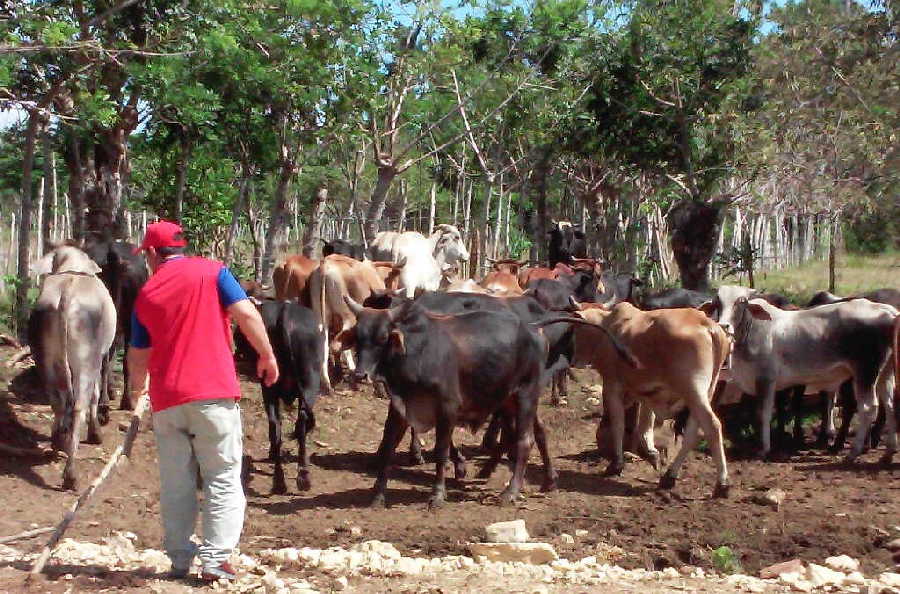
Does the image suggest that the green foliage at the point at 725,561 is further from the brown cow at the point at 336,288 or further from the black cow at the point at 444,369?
the brown cow at the point at 336,288

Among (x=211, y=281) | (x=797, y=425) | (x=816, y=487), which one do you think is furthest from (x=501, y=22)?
(x=211, y=281)

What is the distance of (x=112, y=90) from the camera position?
48.8 ft

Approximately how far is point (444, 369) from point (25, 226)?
23.0 feet

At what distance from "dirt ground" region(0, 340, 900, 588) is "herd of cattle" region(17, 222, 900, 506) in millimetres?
277

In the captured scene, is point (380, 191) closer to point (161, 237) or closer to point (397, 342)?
point (397, 342)

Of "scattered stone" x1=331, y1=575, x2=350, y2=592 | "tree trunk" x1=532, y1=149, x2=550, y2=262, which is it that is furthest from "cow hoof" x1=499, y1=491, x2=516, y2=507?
"tree trunk" x1=532, y1=149, x2=550, y2=262

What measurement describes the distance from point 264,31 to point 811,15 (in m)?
10.8

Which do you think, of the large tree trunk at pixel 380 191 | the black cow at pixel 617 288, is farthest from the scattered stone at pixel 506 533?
the large tree trunk at pixel 380 191

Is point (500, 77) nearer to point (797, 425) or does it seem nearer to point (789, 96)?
point (789, 96)

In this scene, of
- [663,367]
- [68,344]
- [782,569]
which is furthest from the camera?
[663,367]

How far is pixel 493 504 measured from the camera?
9.77 metres

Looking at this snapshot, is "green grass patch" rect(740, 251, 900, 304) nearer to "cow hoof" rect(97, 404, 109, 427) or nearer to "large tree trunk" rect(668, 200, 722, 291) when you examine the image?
"large tree trunk" rect(668, 200, 722, 291)

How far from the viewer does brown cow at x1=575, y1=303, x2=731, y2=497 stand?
33.3 ft

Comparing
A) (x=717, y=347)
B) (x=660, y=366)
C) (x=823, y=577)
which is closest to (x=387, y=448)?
(x=660, y=366)
